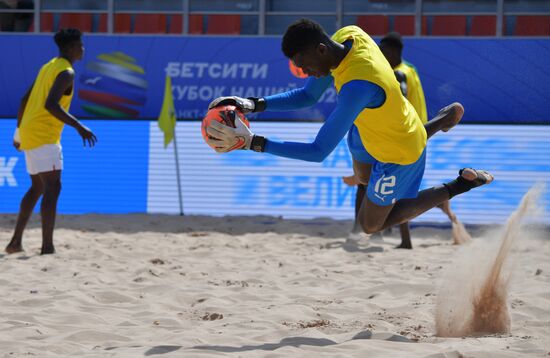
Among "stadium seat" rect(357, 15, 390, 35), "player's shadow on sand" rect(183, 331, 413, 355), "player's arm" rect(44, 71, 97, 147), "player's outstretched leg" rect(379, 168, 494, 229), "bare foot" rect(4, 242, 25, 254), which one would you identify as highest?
"stadium seat" rect(357, 15, 390, 35)

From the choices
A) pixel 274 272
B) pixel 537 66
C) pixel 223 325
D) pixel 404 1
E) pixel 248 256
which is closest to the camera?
pixel 223 325

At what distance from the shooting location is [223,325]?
4543mm

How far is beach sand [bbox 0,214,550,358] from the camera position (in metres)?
3.98

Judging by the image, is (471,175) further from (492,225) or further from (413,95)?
(492,225)

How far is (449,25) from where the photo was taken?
40.8 feet

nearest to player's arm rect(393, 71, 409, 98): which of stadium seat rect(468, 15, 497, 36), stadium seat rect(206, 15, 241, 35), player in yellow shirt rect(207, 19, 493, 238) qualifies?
player in yellow shirt rect(207, 19, 493, 238)

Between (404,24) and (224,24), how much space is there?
8.88 feet

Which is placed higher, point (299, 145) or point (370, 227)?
point (299, 145)

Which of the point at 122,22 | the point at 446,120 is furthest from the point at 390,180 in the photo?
the point at 122,22

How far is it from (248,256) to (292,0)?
6619 millimetres

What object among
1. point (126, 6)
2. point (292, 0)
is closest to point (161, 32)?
point (126, 6)

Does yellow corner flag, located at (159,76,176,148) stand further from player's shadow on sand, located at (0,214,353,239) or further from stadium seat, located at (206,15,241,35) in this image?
stadium seat, located at (206,15,241,35)

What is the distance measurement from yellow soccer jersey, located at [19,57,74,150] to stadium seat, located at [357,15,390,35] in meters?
6.38

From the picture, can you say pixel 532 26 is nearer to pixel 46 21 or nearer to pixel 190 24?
pixel 190 24
